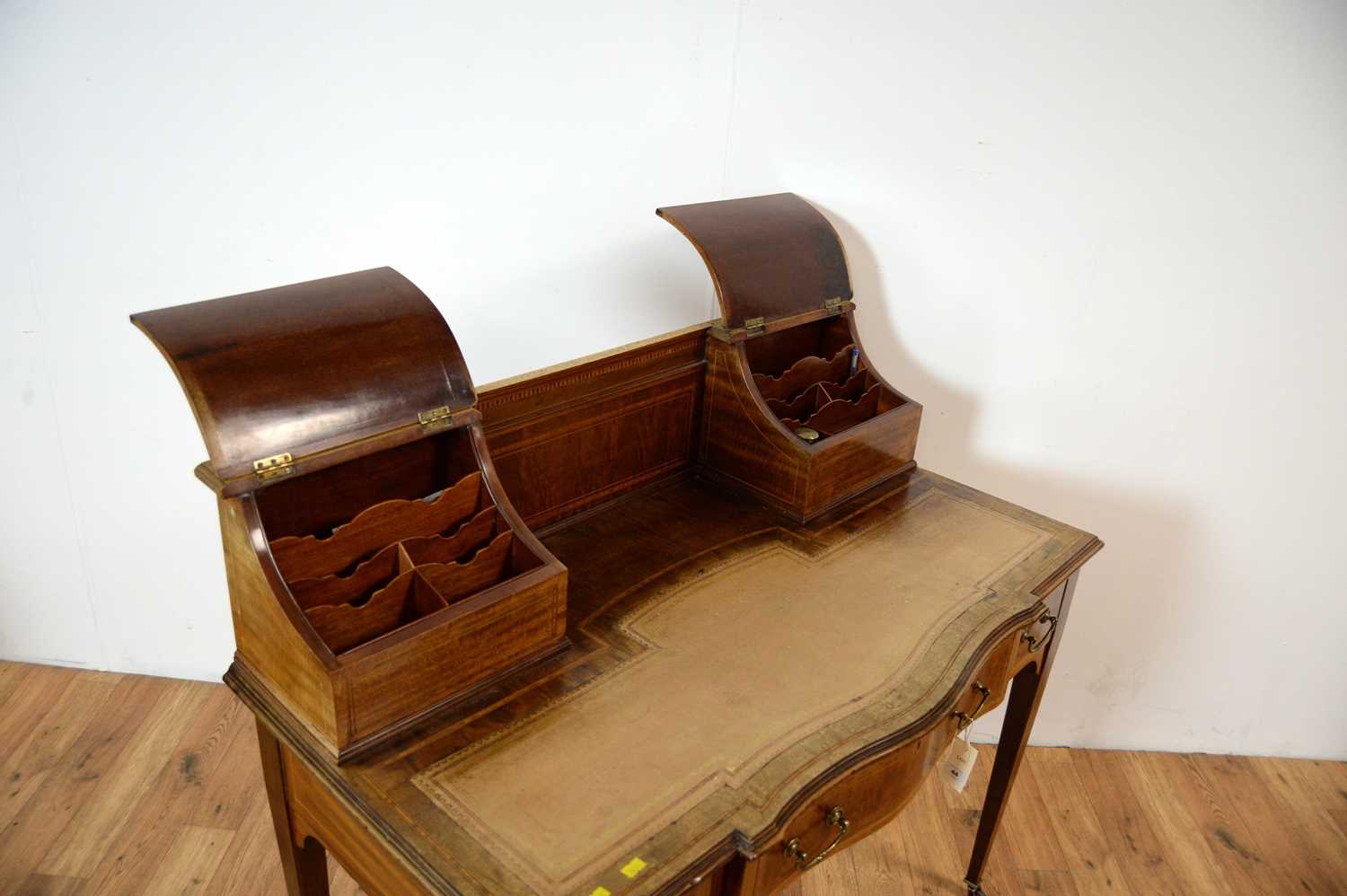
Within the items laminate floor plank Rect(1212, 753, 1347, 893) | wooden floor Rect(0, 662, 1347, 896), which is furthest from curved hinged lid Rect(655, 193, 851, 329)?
laminate floor plank Rect(1212, 753, 1347, 893)

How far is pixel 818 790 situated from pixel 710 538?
682mm

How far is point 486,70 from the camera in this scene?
8.16 ft

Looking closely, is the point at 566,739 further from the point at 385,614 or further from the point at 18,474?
the point at 18,474

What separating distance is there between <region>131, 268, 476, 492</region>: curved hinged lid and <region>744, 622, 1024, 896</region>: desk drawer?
0.82 m

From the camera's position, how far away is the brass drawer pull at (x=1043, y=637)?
2.14 meters

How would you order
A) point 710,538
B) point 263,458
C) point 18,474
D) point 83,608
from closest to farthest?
point 263,458, point 710,538, point 18,474, point 83,608

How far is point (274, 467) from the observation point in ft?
4.86

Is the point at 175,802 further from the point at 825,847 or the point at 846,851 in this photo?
the point at 825,847

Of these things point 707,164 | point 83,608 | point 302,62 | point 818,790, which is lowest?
point 83,608

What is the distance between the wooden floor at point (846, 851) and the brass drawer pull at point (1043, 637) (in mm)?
867

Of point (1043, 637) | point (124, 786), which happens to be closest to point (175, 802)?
point (124, 786)

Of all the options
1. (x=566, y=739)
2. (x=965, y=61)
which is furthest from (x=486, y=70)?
(x=566, y=739)

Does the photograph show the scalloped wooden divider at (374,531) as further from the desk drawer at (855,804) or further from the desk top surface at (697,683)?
the desk drawer at (855,804)

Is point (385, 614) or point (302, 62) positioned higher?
point (302, 62)
